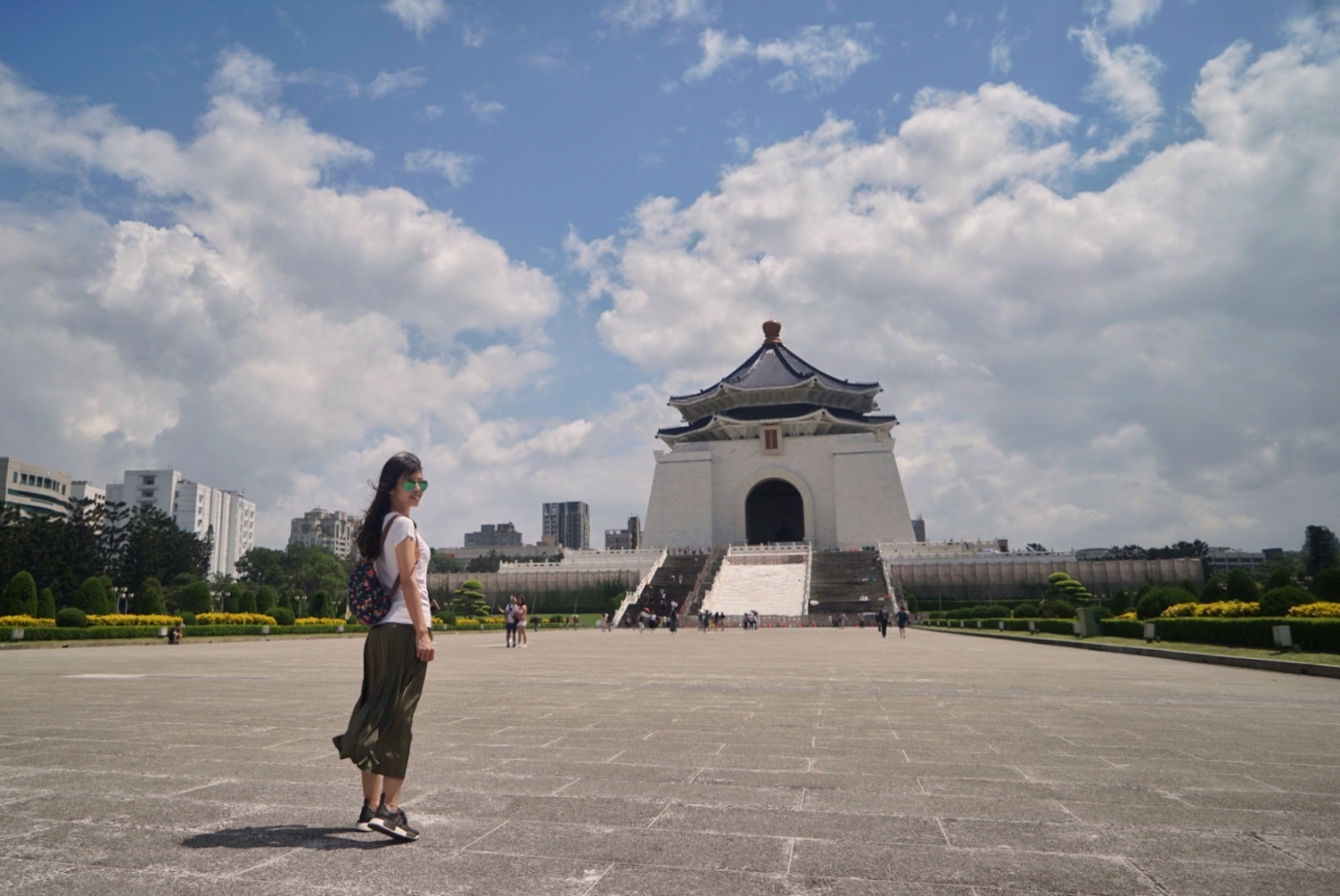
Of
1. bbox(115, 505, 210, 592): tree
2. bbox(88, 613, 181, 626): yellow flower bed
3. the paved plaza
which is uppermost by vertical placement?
bbox(115, 505, 210, 592): tree

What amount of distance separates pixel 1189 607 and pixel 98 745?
18.8 m

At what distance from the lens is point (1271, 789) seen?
12.8ft

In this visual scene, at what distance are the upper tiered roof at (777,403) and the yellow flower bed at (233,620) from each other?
35.0 m

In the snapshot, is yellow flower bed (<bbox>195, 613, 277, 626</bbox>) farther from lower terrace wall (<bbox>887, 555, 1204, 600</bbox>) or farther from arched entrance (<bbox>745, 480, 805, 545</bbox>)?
arched entrance (<bbox>745, 480, 805, 545</bbox>)

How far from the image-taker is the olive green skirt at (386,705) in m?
3.10

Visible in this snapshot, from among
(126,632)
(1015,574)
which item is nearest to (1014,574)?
(1015,574)

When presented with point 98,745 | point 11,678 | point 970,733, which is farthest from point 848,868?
point 11,678

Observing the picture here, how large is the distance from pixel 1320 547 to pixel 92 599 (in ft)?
209

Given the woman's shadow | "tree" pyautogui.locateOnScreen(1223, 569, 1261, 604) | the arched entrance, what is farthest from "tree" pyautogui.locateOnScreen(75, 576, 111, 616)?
the arched entrance

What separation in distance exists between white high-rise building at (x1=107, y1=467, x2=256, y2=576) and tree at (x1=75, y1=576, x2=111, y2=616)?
69211 mm

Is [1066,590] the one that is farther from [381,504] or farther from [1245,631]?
[381,504]

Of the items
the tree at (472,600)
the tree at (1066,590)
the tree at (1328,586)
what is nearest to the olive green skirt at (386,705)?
the tree at (1328,586)

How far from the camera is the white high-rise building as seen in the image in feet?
302

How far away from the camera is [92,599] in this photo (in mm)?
23281
